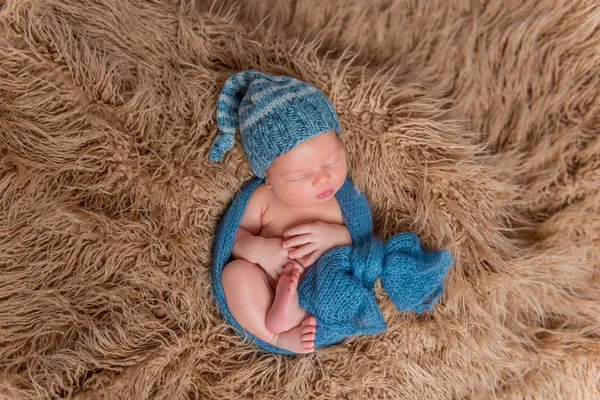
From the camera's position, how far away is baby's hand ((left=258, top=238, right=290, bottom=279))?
1.26 meters

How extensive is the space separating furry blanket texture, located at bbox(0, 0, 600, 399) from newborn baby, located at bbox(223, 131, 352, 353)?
81 millimetres

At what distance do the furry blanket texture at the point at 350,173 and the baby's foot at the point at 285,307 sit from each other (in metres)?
0.11

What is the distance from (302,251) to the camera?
1.24 m

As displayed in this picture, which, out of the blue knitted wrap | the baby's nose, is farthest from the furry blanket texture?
the baby's nose

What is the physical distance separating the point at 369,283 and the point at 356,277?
38mm

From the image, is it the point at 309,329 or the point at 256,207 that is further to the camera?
the point at 256,207

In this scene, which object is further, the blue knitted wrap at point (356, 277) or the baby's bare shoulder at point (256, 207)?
the baby's bare shoulder at point (256, 207)

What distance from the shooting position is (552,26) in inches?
53.1

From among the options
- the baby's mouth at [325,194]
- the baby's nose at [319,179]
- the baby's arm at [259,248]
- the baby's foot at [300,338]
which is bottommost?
the baby's foot at [300,338]

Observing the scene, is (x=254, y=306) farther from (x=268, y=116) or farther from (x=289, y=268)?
(x=268, y=116)

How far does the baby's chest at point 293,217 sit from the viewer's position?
130 centimetres

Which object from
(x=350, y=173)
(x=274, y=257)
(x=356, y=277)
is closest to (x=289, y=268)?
(x=274, y=257)

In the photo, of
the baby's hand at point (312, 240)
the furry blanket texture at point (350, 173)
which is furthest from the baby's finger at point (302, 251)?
the furry blanket texture at point (350, 173)

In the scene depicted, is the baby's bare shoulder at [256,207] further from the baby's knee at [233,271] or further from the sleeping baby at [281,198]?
the baby's knee at [233,271]
